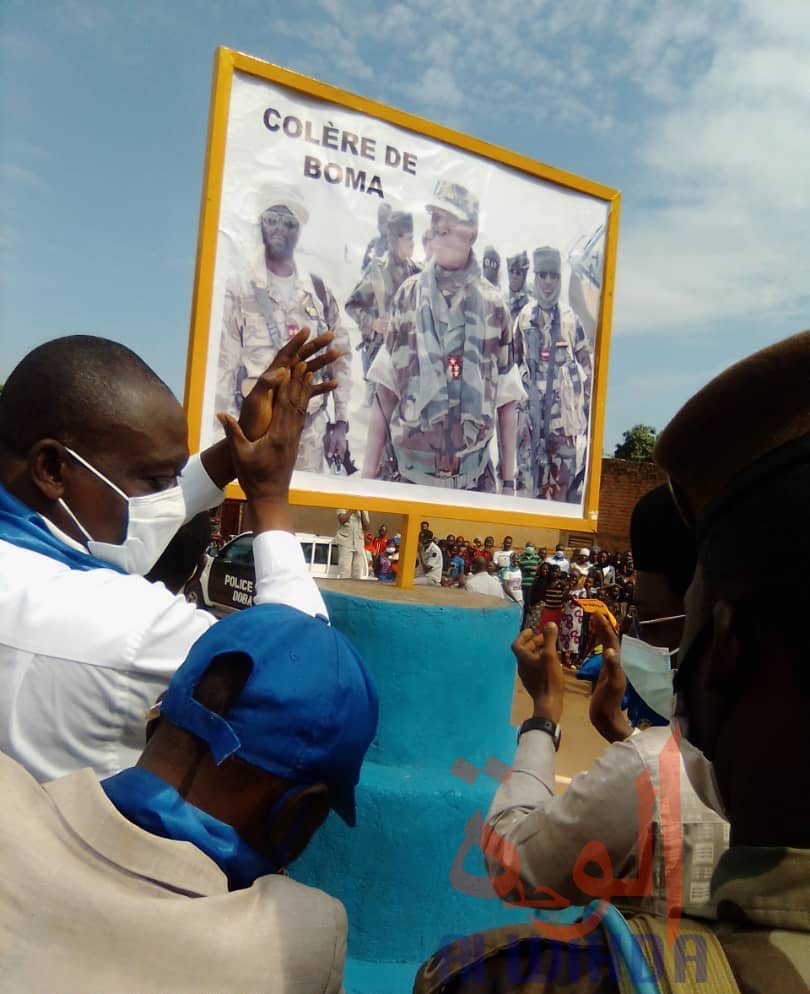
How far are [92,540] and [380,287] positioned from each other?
148cm

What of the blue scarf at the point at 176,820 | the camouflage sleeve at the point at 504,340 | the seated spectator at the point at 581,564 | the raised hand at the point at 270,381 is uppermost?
the camouflage sleeve at the point at 504,340

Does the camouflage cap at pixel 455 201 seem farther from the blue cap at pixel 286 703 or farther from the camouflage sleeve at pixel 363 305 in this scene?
the blue cap at pixel 286 703

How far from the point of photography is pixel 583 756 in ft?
21.3

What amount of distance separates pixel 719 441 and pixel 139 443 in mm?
1289

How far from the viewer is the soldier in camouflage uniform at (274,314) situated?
255 centimetres

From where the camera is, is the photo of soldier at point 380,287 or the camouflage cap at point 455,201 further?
the camouflage cap at point 455,201

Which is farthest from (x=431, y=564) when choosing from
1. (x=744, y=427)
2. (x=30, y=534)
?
(x=744, y=427)

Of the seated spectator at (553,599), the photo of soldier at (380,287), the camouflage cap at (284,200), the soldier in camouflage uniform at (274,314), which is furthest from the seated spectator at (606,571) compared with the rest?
the camouflage cap at (284,200)

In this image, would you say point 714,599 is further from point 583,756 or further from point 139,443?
point 583,756

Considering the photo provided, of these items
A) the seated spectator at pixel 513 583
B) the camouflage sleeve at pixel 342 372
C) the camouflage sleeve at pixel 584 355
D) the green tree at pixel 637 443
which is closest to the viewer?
the camouflage sleeve at pixel 342 372

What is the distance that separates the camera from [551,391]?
3.20 meters

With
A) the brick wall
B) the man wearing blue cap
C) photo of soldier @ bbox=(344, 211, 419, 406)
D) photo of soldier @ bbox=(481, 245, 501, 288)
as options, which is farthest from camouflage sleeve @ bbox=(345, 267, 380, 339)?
the brick wall

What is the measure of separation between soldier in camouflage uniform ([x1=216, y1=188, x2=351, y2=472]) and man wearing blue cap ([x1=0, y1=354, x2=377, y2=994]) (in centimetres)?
153

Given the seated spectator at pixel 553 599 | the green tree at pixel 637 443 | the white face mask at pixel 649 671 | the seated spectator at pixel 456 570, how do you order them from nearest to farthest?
the white face mask at pixel 649 671, the seated spectator at pixel 553 599, the seated spectator at pixel 456 570, the green tree at pixel 637 443
